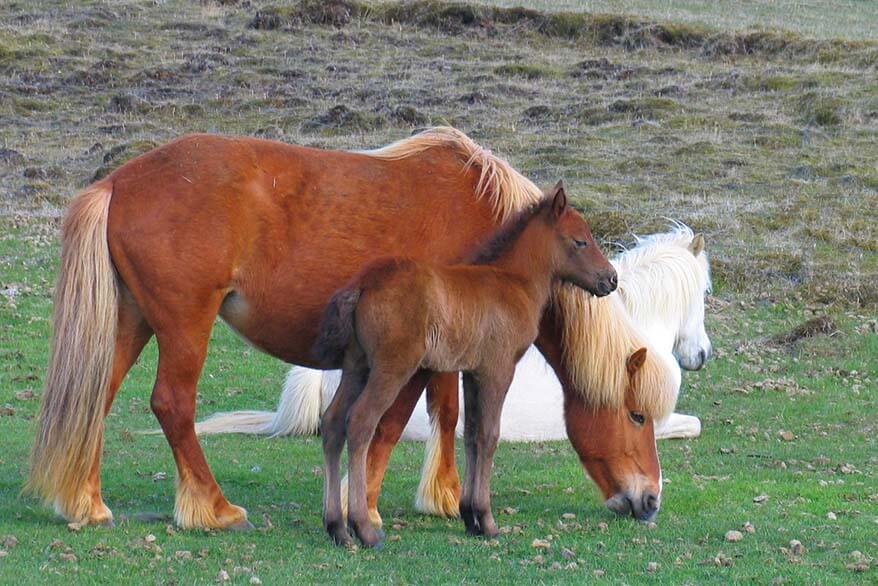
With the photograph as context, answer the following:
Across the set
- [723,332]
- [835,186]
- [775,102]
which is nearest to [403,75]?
[775,102]

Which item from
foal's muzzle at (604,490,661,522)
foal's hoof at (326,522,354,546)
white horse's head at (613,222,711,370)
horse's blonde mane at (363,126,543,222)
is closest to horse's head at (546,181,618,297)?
horse's blonde mane at (363,126,543,222)

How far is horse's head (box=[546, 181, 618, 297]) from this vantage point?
6492mm

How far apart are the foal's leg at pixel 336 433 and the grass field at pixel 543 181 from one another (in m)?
0.25

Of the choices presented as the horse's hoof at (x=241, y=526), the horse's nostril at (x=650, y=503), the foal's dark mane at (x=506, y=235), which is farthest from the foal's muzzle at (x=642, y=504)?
the horse's hoof at (x=241, y=526)

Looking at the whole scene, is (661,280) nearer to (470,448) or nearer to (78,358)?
(470,448)

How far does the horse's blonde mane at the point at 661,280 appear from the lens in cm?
922

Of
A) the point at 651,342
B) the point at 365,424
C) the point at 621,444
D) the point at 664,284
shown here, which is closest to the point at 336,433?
the point at 365,424

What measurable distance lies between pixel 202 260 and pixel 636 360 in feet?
8.61

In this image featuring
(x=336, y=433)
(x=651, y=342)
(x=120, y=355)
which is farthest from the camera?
(x=651, y=342)

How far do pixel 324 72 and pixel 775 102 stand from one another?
11304 mm

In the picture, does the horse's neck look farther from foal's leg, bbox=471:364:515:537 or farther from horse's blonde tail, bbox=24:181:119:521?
horse's blonde tail, bbox=24:181:119:521

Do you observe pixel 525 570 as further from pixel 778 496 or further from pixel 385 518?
pixel 778 496

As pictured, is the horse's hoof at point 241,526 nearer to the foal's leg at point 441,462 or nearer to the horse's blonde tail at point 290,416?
the foal's leg at point 441,462

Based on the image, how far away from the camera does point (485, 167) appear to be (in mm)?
6941
